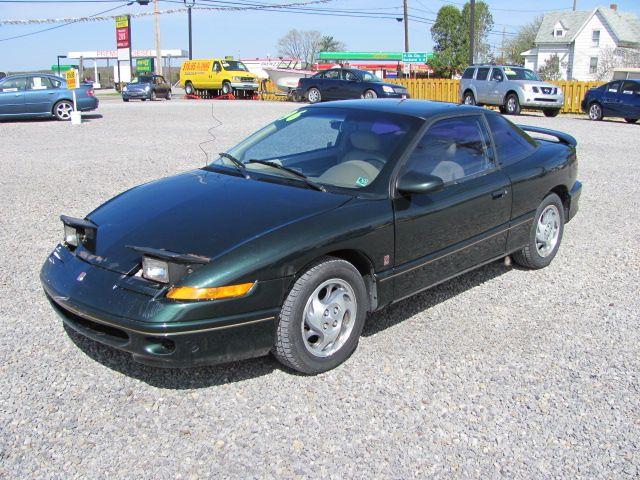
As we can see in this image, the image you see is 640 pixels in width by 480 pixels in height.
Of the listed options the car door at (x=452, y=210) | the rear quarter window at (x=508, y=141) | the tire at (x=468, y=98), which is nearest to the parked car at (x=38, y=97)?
the tire at (x=468, y=98)

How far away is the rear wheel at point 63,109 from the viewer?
1878cm

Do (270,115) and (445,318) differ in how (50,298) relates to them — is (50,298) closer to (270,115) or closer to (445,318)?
(445,318)

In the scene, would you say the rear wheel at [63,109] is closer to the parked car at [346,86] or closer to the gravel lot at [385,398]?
the parked car at [346,86]

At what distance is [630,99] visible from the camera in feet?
67.6

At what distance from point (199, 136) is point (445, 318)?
11.3 metres

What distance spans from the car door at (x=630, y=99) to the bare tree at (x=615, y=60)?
133 feet

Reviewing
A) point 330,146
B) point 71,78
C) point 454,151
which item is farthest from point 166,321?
point 71,78

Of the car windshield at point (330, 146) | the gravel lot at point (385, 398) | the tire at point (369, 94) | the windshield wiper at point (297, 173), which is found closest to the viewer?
the gravel lot at point (385, 398)

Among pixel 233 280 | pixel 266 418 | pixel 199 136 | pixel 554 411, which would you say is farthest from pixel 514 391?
pixel 199 136

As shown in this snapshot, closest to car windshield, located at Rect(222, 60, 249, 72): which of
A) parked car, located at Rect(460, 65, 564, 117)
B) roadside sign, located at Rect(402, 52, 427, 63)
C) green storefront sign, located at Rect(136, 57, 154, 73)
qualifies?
roadside sign, located at Rect(402, 52, 427, 63)

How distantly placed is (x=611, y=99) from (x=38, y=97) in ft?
57.8

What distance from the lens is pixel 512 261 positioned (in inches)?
222

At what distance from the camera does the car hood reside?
132 inches

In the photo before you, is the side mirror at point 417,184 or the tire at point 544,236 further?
the tire at point 544,236
